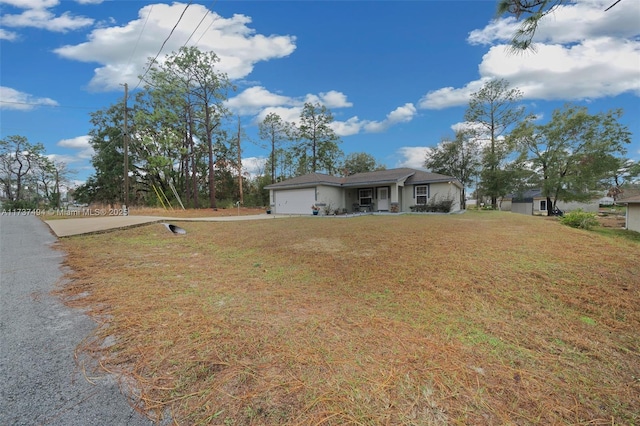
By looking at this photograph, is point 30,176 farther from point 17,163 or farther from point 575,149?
point 575,149

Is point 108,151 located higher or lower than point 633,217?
higher

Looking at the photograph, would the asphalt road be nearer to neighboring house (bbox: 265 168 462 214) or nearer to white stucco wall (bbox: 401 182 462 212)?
neighboring house (bbox: 265 168 462 214)

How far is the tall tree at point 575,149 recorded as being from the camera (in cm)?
1964

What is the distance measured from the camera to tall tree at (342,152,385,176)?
1428 inches

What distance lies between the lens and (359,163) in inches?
1436

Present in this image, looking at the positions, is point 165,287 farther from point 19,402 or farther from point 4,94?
point 4,94

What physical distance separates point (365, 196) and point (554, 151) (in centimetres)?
1544

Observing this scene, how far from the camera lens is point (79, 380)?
1.79m

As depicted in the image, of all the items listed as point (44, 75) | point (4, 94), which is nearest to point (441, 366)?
point (44, 75)

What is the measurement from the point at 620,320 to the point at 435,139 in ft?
111

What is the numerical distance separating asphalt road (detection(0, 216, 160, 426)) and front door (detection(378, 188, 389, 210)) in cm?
1768

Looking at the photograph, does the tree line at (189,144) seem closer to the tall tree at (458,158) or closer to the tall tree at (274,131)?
the tall tree at (274,131)

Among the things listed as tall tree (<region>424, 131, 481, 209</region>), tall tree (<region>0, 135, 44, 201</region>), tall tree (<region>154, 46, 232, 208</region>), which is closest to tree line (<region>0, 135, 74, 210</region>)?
tall tree (<region>0, 135, 44, 201</region>)

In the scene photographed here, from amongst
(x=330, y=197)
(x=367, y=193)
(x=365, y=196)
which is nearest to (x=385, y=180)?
(x=367, y=193)
